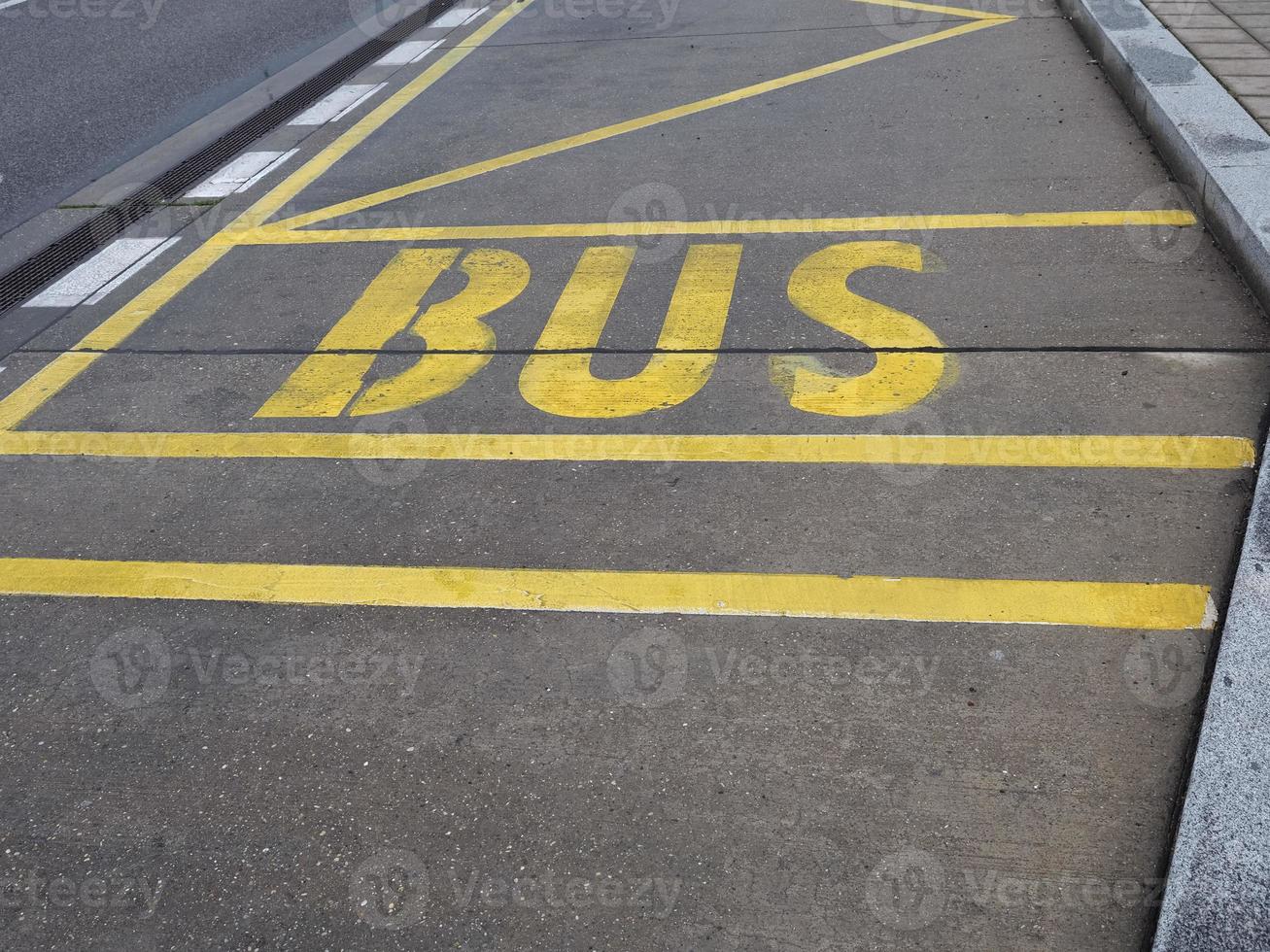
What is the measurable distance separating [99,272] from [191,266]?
0.51 metres

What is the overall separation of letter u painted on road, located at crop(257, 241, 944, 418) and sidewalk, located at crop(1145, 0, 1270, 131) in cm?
253

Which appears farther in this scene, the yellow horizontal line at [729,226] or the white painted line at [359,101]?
the white painted line at [359,101]

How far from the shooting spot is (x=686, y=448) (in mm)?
4305

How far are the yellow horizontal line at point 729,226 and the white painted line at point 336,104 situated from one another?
2.13 metres

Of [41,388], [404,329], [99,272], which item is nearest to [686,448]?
[404,329]

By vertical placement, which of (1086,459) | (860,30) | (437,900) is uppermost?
(860,30)

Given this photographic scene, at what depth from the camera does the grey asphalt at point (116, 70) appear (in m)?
7.95

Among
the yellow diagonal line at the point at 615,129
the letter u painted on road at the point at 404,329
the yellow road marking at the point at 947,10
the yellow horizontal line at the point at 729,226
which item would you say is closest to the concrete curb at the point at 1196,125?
the yellow horizontal line at the point at 729,226

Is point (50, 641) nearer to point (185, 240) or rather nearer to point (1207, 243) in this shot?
point (185, 240)

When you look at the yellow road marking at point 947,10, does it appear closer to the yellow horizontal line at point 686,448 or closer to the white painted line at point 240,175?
the white painted line at point 240,175

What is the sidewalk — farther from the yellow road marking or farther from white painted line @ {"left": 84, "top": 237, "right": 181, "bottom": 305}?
white painted line @ {"left": 84, "top": 237, "right": 181, "bottom": 305}

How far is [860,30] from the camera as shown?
30.8ft

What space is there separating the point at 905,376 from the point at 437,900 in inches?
110

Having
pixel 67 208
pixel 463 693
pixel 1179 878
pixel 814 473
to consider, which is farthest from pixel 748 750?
pixel 67 208
